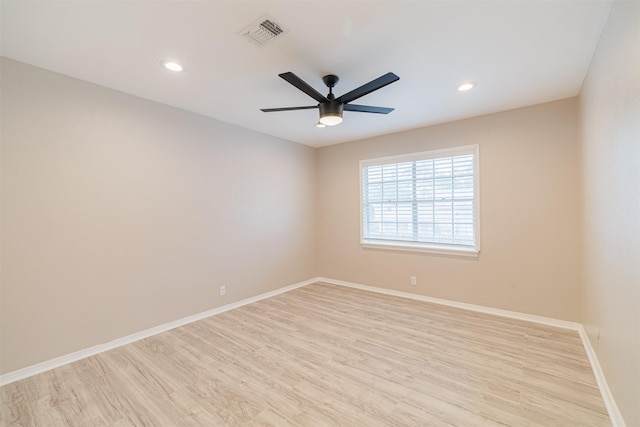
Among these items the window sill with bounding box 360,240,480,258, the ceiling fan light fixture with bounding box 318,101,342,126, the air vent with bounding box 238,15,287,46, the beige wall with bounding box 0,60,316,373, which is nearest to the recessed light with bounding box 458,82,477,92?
the ceiling fan light fixture with bounding box 318,101,342,126

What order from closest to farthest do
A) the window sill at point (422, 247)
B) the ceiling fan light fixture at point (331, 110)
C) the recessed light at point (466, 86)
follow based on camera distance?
the ceiling fan light fixture at point (331, 110), the recessed light at point (466, 86), the window sill at point (422, 247)

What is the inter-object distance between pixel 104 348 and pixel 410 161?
14.6ft

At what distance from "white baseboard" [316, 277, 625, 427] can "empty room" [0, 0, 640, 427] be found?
22 millimetres

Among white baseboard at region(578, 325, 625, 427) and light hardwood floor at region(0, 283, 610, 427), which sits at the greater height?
white baseboard at region(578, 325, 625, 427)

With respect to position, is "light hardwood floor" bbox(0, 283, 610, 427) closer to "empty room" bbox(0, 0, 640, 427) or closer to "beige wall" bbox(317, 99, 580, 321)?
"empty room" bbox(0, 0, 640, 427)

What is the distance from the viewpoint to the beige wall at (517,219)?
2995 mm

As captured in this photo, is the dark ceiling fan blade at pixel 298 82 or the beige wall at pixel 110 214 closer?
the dark ceiling fan blade at pixel 298 82

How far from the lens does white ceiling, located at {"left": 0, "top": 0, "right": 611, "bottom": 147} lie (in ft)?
5.41

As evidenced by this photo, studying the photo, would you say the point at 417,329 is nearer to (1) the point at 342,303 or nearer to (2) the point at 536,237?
(1) the point at 342,303

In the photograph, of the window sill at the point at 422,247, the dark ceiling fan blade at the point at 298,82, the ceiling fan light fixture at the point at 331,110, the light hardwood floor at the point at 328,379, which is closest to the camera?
the light hardwood floor at the point at 328,379

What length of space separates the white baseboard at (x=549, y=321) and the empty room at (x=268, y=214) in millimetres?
22

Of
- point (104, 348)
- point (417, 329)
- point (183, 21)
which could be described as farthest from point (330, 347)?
point (183, 21)

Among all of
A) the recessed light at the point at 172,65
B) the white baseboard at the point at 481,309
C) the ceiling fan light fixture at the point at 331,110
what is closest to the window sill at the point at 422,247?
the white baseboard at the point at 481,309

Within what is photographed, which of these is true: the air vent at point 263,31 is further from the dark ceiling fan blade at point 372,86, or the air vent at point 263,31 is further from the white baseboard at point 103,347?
the white baseboard at point 103,347
